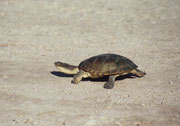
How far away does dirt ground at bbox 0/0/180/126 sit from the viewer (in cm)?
594

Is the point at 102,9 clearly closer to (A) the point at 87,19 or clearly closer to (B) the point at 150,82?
(A) the point at 87,19

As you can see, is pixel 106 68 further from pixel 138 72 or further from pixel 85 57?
pixel 85 57

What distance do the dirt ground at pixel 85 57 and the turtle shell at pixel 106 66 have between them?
30 cm

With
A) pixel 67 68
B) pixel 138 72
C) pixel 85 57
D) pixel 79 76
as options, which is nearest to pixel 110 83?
pixel 79 76

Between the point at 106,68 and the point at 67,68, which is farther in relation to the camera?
the point at 67,68

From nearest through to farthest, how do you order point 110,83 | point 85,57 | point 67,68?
point 110,83
point 67,68
point 85,57

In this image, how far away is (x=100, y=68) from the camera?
23.3 feet

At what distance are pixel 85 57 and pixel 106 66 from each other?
209 cm

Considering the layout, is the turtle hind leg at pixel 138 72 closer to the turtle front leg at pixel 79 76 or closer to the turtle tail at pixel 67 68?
the turtle front leg at pixel 79 76

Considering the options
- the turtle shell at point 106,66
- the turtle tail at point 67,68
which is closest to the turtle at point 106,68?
the turtle shell at point 106,66

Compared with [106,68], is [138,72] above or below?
below

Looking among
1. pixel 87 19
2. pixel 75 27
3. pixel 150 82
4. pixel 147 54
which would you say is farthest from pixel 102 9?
pixel 150 82

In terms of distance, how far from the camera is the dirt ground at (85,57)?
5938 mm

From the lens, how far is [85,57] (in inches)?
360
